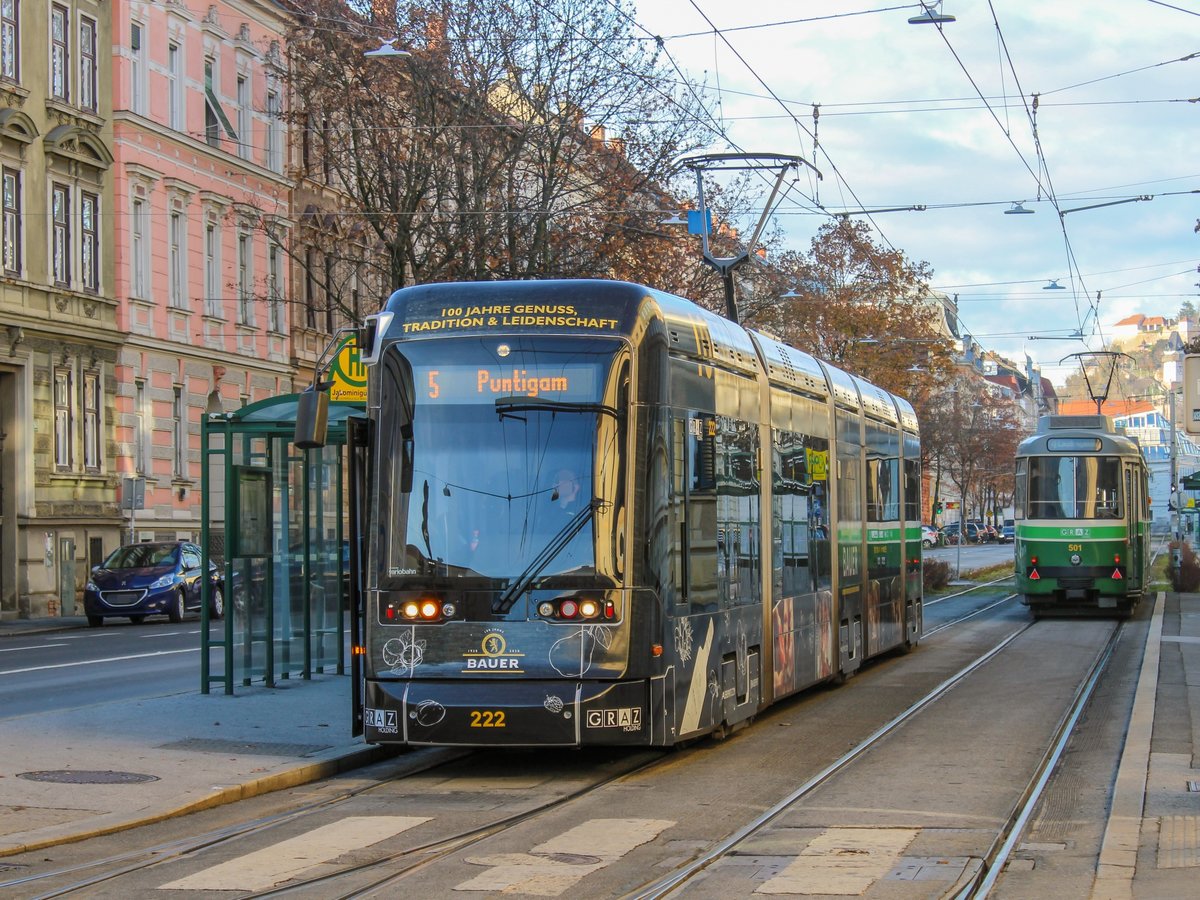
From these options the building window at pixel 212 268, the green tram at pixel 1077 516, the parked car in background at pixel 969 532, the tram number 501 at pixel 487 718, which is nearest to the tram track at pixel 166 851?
the tram number 501 at pixel 487 718

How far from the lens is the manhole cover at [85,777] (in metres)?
11.4

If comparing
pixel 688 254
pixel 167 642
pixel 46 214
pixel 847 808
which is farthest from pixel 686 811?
pixel 46 214

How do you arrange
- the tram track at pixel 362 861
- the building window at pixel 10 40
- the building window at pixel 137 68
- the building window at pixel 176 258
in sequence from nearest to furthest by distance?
the tram track at pixel 362 861 < the building window at pixel 10 40 < the building window at pixel 137 68 < the building window at pixel 176 258

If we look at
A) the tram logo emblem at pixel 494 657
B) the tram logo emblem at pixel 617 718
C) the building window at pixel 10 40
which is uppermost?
the building window at pixel 10 40

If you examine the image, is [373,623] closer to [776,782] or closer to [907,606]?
[776,782]

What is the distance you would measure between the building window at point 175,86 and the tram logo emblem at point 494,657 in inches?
1273

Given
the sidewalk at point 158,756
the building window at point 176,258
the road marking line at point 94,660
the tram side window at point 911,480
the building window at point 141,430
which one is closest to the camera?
the sidewalk at point 158,756

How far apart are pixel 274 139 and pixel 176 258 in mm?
5273

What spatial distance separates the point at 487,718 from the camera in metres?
11.5

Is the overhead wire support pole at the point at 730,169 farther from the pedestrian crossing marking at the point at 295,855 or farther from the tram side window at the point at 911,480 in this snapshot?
the pedestrian crossing marking at the point at 295,855

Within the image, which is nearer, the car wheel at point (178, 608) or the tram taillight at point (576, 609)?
the tram taillight at point (576, 609)

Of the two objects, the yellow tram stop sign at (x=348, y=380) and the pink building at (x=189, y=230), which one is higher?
the pink building at (x=189, y=230)

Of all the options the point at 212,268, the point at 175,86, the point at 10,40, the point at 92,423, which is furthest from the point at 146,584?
the point at 175,86

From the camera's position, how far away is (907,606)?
23766mm
